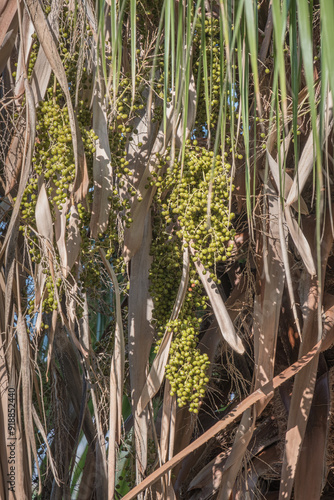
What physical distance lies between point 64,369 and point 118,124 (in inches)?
31.8

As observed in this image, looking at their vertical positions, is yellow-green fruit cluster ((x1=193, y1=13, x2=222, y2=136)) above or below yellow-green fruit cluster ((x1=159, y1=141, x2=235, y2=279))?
above

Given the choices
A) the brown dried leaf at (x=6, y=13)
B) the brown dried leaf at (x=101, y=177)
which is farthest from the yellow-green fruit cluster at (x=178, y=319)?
the brown dried leaf at (x=6, y=13)

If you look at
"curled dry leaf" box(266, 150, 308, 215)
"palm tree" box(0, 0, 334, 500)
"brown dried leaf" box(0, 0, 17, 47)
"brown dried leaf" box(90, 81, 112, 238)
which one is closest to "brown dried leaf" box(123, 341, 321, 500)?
"palm tree" box(0, 0, 334, 500)

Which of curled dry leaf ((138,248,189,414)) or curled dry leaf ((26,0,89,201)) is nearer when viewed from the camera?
curled dry leaf ((26,0,89,201))

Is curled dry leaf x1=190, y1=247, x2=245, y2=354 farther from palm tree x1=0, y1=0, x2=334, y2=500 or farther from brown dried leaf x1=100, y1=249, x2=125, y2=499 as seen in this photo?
brown dried leaf x1=100, y1=249, x2=125, y2=499

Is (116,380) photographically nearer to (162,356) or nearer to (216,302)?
(162,356)

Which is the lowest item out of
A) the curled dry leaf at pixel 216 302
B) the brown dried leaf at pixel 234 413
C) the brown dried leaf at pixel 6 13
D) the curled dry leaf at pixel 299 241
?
the brown dried leaf at pixel 234 413

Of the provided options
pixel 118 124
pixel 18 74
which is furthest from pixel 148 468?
pixel 18 74

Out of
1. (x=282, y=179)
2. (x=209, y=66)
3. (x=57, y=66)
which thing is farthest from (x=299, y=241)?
(x=57, y=66)

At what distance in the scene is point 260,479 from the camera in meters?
1.75

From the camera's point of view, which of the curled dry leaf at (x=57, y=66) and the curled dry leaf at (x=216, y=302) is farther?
the curled dry leaf at (x=216, y=302)

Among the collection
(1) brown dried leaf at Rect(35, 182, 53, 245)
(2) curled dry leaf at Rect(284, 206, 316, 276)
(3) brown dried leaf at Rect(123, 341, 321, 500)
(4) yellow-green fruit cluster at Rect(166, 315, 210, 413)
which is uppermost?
(1) brown dried leaf at Rect(35, 182, 53, 245)

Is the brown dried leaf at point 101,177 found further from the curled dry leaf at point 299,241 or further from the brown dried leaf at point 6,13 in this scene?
the curled dry leaf at point 299,241

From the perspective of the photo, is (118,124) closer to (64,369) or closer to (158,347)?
(158,347)
